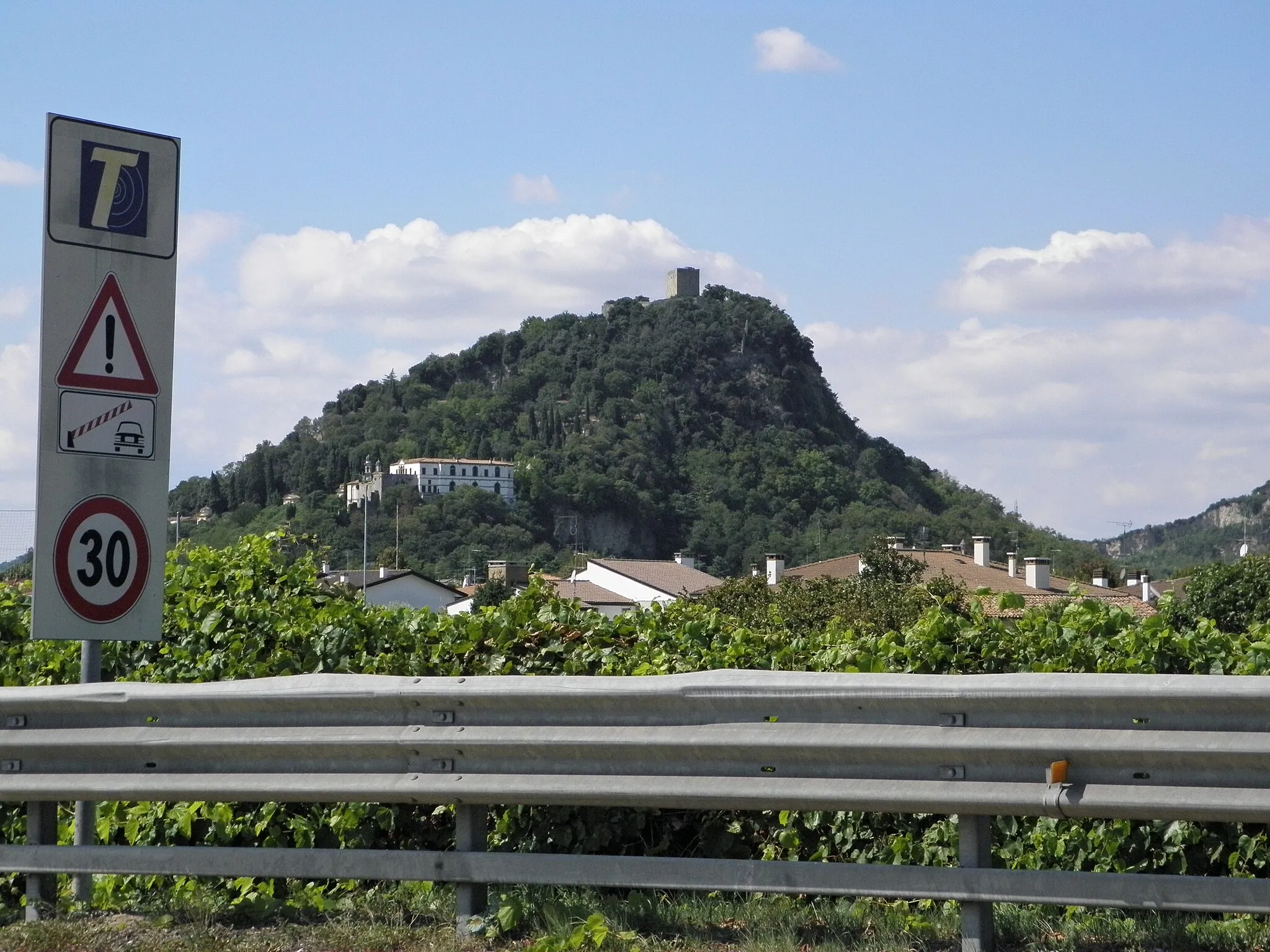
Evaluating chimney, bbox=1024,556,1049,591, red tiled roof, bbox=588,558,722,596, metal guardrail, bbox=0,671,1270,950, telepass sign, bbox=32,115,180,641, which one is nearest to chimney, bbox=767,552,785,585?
red tiled roof, bbox=588,558,722,596

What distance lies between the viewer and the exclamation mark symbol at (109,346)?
18.2ft

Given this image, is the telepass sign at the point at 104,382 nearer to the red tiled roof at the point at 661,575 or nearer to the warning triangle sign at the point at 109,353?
the warning triangle sign at the point at 109,353

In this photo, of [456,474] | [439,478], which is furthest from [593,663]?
[456,474]

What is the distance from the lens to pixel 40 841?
523cm

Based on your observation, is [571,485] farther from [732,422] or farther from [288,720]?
[288,720]

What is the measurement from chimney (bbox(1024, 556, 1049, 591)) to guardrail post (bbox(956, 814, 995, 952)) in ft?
210

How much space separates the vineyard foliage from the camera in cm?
502

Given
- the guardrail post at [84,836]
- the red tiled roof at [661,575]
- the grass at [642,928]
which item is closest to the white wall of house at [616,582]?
the red tiled roof at [661,575]

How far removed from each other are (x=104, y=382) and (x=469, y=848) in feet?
7.45

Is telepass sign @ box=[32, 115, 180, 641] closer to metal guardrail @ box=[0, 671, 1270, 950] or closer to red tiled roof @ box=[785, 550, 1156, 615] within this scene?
metal guardrail @ box=[0, 671, 1270, 950]

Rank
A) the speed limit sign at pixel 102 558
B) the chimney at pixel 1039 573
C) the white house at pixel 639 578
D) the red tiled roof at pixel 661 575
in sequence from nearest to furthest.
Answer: the speed limit sign at pixel 102 558 < the chimney at pixel 1039 573 < the white house at pixel 639 578 < the red tiled roof at pixel 661 575

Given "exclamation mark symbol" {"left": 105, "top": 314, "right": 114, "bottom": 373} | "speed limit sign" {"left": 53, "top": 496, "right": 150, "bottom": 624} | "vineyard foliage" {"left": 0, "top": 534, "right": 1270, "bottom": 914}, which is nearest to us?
"vineyard foliage" {"left": 0, "top": 534, "right": 1270, "bottom": 914}

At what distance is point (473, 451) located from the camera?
198m

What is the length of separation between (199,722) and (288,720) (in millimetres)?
352
